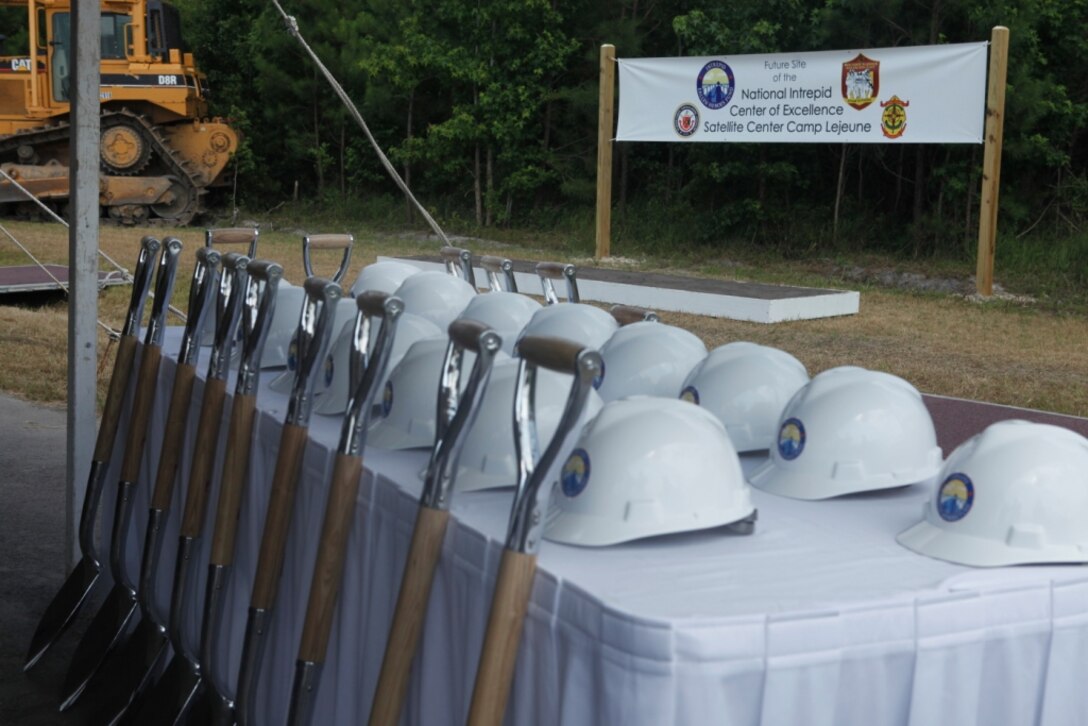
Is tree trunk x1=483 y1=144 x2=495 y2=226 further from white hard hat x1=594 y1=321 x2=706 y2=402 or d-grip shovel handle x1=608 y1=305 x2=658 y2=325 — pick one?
white hard hat x1=594 y1=321 x2=706 y2=402

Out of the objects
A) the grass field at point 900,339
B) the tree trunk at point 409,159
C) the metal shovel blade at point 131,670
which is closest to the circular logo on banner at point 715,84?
the grass field at point 900,339

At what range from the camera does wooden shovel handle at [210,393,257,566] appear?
9.39 ft

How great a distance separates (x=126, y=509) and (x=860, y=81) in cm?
1113

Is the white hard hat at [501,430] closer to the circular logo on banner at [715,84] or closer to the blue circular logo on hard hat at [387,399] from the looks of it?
the blue circular logo on hard hat at [387,399]

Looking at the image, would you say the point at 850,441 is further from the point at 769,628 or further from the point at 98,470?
the point at 98,470

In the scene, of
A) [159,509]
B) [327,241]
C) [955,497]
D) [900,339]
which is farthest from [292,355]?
[900,339]

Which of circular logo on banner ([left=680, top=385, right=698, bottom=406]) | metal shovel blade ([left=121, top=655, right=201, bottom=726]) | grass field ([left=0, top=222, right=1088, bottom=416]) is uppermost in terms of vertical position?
circular logo on banner ([left=680, top=385, right=698, bottom=406])

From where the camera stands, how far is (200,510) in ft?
10.3

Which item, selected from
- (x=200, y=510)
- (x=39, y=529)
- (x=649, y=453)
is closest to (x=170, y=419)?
(x=200, y=510)

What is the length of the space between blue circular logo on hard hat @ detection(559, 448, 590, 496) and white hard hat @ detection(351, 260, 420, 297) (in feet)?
5.56

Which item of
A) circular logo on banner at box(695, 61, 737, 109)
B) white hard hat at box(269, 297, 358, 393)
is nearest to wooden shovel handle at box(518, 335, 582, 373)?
white hard hat at box(269, 297, 358, 393)

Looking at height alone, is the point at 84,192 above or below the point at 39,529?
above

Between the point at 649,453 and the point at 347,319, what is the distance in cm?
135

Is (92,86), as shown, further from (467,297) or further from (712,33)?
(712,33)
